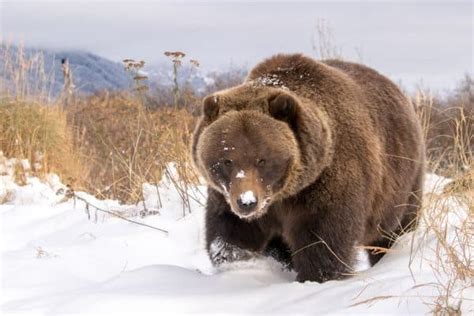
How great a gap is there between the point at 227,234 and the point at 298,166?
780 millimetres

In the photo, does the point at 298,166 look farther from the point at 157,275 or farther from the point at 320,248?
the point at 157,275

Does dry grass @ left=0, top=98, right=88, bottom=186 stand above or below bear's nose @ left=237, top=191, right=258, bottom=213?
below

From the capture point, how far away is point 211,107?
15.0 ft

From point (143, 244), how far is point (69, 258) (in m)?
0.78

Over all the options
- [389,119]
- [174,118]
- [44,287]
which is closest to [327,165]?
[389,119]

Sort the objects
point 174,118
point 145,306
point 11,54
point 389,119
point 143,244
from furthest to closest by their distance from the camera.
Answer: point 11,54
point 174,118
point 143,244
point 389,119
point 145,306

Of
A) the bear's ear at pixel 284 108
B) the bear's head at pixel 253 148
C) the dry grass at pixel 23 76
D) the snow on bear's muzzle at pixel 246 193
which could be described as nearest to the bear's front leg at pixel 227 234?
the bear's head at pixel 253 148

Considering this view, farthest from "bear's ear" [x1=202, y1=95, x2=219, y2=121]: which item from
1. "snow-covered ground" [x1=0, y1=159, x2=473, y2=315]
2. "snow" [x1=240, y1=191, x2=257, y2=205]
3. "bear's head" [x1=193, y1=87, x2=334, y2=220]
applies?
"snow-covered ground" [x1=0, y1=159, x2=473, y2=315]

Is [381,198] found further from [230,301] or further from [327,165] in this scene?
[230,301]

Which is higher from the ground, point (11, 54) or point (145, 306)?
point (11, 54)

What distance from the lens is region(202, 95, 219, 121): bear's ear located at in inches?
179

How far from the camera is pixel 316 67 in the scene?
4977mm

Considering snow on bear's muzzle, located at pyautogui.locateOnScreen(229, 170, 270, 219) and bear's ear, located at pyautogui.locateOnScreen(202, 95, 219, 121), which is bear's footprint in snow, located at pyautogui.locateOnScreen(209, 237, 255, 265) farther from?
bear's ear, located at pyautogui.locateOnScreen(202, 95, 219, 121)

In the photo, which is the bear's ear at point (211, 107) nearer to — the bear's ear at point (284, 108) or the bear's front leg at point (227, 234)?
the bear's ear at point (284, 108)
